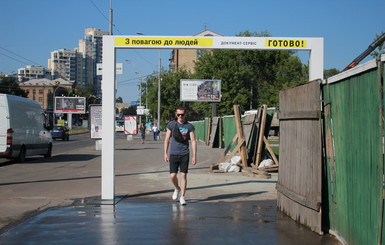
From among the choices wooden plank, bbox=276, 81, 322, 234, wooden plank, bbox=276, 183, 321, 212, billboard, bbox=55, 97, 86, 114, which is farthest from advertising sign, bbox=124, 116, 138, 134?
billboard, bbox=55, 97, 86, 114

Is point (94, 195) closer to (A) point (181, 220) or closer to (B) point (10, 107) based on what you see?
(A) point (181, 220)

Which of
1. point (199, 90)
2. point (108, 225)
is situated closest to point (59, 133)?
point (199, 90)

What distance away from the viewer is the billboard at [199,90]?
47.6 m

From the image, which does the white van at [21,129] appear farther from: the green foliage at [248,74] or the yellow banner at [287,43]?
the green foliage at [248,74]

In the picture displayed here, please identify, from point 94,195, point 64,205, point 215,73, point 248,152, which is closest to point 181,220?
point 64,205

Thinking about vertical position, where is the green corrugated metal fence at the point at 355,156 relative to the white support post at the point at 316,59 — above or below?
below

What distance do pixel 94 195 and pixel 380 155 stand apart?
665 centimetres

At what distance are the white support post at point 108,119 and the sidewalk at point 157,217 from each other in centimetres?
40

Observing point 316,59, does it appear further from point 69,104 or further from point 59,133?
A: point 69,104

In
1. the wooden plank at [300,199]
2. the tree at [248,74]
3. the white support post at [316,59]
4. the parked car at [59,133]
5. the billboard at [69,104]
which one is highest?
the tree at [248,74]

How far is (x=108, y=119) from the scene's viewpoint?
8750mm

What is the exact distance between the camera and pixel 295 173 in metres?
7.10

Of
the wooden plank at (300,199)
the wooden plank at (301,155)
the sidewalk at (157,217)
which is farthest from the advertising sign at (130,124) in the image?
the wooden plank at (300,199)

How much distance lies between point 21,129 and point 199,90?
1240 inches
